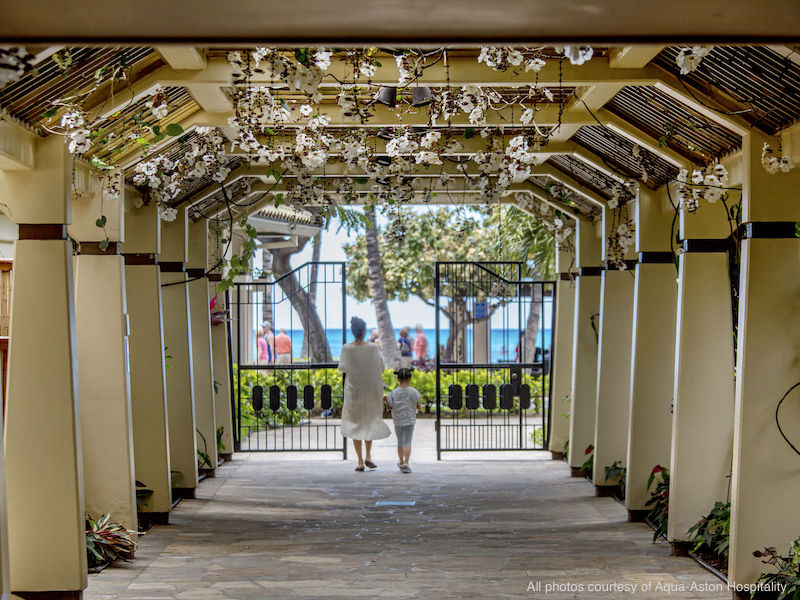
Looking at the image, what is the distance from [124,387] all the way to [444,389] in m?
9.07

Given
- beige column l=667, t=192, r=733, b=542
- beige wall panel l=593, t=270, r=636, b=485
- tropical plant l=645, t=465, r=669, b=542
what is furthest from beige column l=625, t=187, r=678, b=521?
beige wall panel l=593, t=270, r=636, b=485

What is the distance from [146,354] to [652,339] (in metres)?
4.12

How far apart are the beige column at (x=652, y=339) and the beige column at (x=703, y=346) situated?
2.81ft

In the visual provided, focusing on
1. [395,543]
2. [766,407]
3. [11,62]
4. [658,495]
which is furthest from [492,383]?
[11,62]

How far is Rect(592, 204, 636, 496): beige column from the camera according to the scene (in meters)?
8.06

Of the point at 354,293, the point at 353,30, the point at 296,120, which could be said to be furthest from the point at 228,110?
the point at 354,293

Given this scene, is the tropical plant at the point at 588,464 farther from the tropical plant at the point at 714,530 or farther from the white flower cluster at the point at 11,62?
the white flower cluster at the point at 11,62

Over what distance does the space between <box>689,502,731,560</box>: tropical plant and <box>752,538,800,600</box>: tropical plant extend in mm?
859

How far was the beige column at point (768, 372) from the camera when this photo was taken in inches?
191

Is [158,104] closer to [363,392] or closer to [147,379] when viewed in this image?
[147,379]

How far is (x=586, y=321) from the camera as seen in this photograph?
919 cm

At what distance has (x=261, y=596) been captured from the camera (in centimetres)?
528

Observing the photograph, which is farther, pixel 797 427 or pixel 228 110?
pixel 228 110

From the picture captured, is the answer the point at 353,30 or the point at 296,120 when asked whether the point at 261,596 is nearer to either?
the point at 296,120
